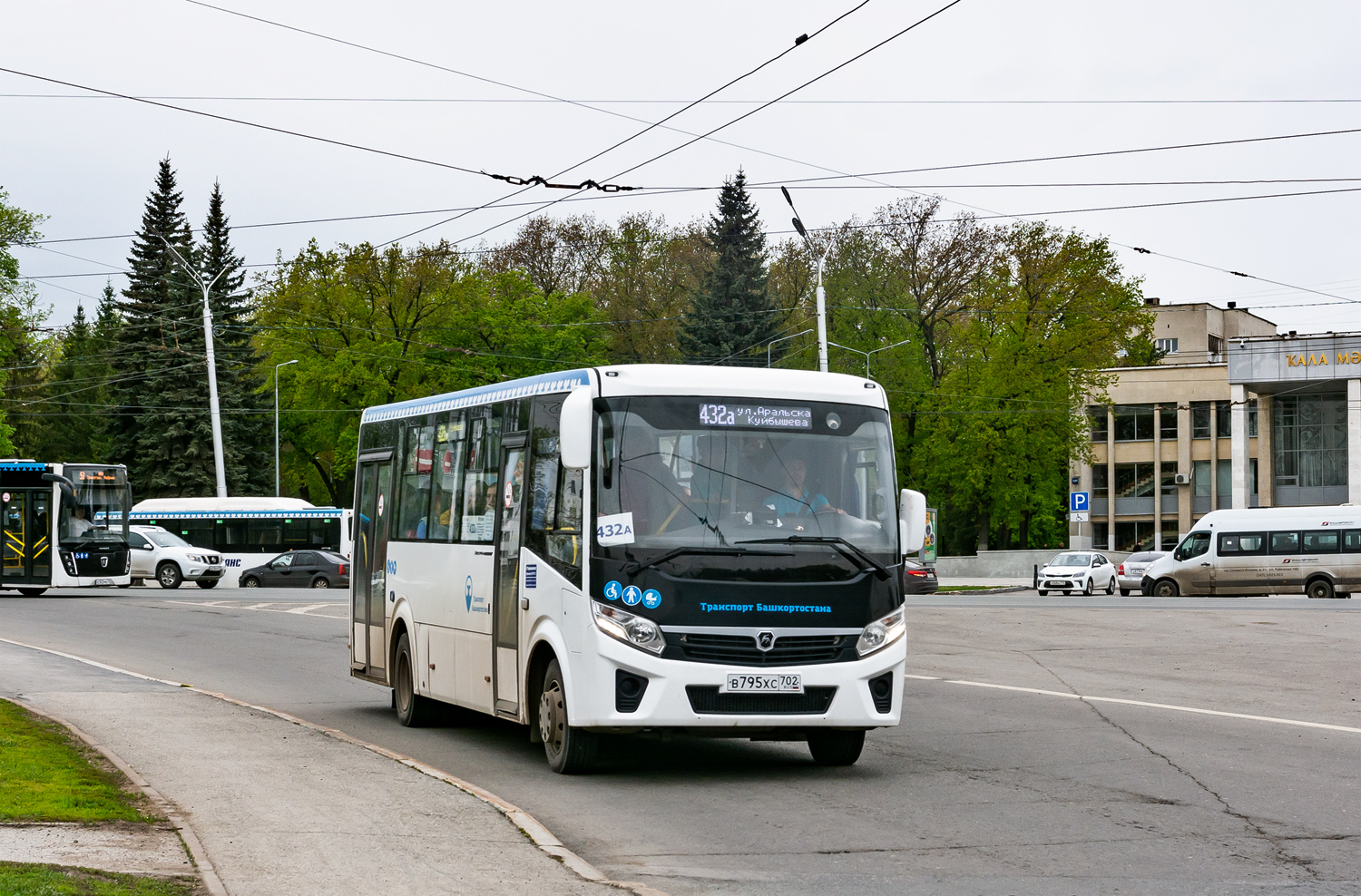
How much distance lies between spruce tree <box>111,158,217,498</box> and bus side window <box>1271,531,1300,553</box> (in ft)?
144

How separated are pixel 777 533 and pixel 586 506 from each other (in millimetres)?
1226

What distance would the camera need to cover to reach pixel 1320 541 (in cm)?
4534

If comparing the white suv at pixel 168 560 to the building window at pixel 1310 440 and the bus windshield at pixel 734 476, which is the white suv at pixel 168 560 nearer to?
the bus windshield at pixel 734 476

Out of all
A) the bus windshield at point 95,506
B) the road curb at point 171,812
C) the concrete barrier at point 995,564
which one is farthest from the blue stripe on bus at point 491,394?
the concrete barrier at point 995,564

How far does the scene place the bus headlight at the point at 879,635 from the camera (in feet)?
34.6

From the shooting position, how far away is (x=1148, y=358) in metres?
92.6

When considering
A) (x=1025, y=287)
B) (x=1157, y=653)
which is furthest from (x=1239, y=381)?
(x=1157, y=653)

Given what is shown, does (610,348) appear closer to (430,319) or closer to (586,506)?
(430,319)

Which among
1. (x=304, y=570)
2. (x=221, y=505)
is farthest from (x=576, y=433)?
(x=221, y=505)

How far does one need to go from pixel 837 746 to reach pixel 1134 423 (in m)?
75.1

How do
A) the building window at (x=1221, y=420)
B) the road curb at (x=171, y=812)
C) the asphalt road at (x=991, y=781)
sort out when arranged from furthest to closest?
the building window at (x=1221, y=420), the asphalt road at (x=991, y=781), the road curb at (x=171, y=812)

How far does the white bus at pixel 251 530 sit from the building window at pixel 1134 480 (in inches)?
1709

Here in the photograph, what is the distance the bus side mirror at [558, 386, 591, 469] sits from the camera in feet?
33.6

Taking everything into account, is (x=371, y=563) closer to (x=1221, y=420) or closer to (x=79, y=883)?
(x=79, y=883)
